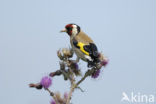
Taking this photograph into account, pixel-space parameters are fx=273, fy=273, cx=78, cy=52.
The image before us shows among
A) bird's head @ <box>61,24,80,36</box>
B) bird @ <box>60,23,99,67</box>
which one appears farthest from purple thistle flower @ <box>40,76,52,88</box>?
bird's head @ <box>61,24,80,36</box>

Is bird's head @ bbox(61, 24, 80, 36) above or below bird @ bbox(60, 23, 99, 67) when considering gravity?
above

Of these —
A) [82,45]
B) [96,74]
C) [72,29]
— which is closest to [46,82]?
[96,74]

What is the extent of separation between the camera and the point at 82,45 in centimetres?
634

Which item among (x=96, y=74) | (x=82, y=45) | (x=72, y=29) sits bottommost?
(x=96, y=74)

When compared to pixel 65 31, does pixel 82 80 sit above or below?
below

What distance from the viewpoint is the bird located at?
18.7ft

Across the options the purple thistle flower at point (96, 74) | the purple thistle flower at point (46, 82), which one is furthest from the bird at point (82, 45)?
the purple thistle flower at point (46, 82)

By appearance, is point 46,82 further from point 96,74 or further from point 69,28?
point 69,28

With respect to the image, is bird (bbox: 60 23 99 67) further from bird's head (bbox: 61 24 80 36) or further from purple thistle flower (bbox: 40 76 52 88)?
purple thistle flower (bbox: 40 76 52 88)

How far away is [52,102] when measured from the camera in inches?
195

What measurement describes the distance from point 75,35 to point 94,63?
160 centimetres

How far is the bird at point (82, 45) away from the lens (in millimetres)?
5688

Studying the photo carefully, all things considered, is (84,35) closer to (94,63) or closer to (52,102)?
(94,63)

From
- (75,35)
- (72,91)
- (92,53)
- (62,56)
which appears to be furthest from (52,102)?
(75,35)
